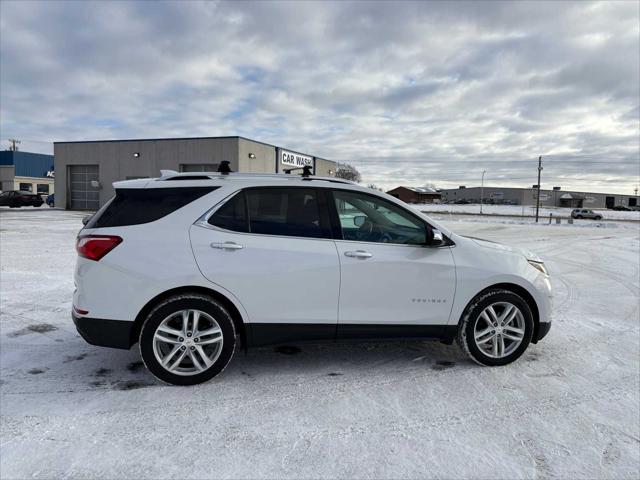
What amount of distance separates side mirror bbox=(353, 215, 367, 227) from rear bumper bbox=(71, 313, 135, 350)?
2068 mm

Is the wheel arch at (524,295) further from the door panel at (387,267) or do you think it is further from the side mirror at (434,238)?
the side mirror at (434,238)

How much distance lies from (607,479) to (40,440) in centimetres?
348

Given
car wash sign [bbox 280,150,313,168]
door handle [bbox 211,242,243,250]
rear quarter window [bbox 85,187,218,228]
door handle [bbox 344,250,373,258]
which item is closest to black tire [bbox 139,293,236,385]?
door handle [bbox 211,242,243,250]

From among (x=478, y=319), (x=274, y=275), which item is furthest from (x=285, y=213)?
(x=478, y=319)

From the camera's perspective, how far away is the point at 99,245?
11.7 ft

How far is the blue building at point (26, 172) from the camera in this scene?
2790 inches

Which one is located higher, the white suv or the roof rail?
the roof rail

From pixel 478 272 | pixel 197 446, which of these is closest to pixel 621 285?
pixel 478 272

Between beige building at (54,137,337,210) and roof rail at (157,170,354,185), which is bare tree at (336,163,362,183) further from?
roof rail at (157,170,354,185)

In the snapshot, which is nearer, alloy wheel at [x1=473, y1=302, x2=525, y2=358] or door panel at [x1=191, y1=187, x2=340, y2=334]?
door panel at [x1=191, y1=187, x2=340, y2=334]

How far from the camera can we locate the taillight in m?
3.57

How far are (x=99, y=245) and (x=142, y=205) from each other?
0.46 metres

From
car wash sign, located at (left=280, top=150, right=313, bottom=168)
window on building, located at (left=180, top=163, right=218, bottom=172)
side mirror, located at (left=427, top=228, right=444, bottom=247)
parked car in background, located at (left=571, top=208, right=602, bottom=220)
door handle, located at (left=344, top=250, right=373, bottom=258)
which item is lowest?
Result: door handle, located at (left=344, top=250, right=373, bottom=258)

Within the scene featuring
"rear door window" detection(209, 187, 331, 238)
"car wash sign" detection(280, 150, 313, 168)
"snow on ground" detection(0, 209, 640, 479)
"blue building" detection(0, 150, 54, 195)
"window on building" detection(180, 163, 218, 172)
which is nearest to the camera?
"snow on ground" detection(0, 209, 640, 479)
